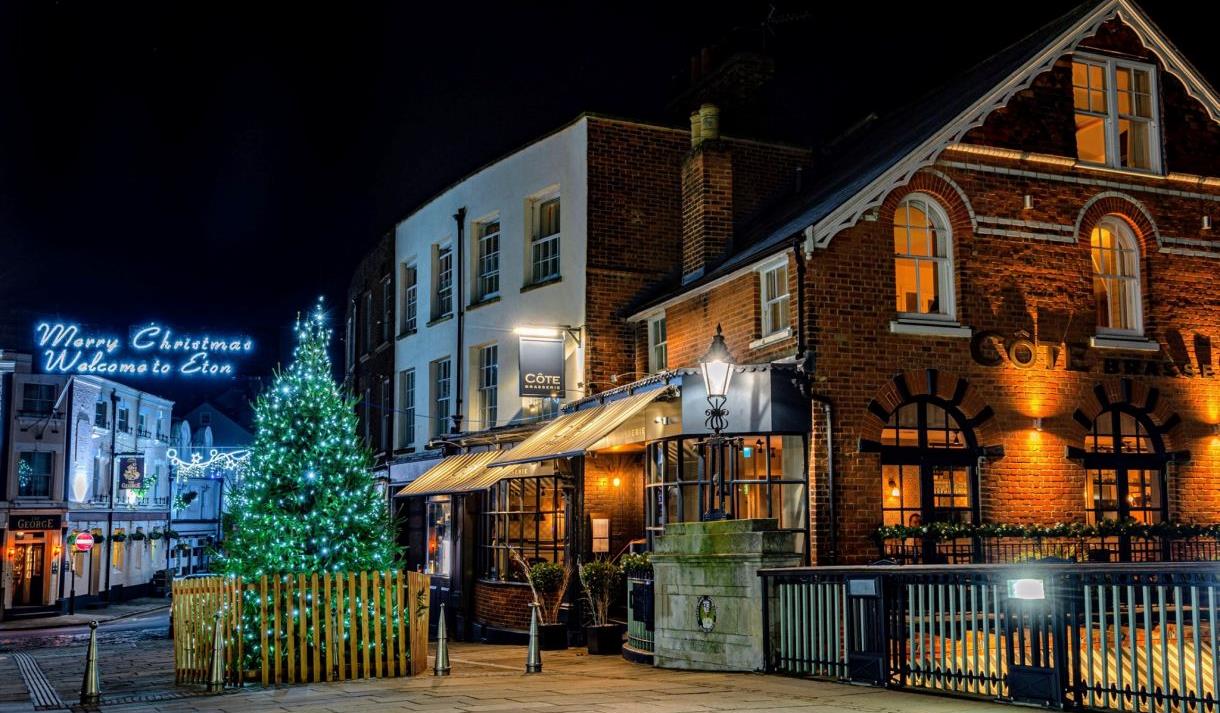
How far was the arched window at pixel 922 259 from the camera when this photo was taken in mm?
17406

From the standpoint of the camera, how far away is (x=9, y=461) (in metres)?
41.2

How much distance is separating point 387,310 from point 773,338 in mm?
16625

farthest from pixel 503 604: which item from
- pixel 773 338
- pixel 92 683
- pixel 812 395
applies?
pixel 92 683

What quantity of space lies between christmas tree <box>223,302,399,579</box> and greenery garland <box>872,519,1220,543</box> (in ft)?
23.2

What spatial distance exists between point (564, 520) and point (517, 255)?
6.19 metres

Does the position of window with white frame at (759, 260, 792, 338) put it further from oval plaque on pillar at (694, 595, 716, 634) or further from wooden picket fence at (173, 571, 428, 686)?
wooden picket fence at (173, 571, 428, 686)

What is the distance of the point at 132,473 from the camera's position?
45.6 meters

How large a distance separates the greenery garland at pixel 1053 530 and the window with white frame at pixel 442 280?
14166 millimetres

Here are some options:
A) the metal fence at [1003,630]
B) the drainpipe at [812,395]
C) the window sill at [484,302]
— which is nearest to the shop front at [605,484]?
the drainpipe at [812,395]

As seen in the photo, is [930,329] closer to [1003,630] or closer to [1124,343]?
[1124,343]

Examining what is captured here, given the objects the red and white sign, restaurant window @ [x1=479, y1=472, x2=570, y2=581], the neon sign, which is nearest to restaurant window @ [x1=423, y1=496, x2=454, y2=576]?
restaurant window @ [x1=479, y1=472, x2=570, y2=581]

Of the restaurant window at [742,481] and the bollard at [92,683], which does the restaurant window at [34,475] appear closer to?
the restaurant window at [742,481]

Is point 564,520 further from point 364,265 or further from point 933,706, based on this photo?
point 364,265

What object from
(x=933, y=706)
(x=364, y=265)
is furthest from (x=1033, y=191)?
(x=364, y=265)
